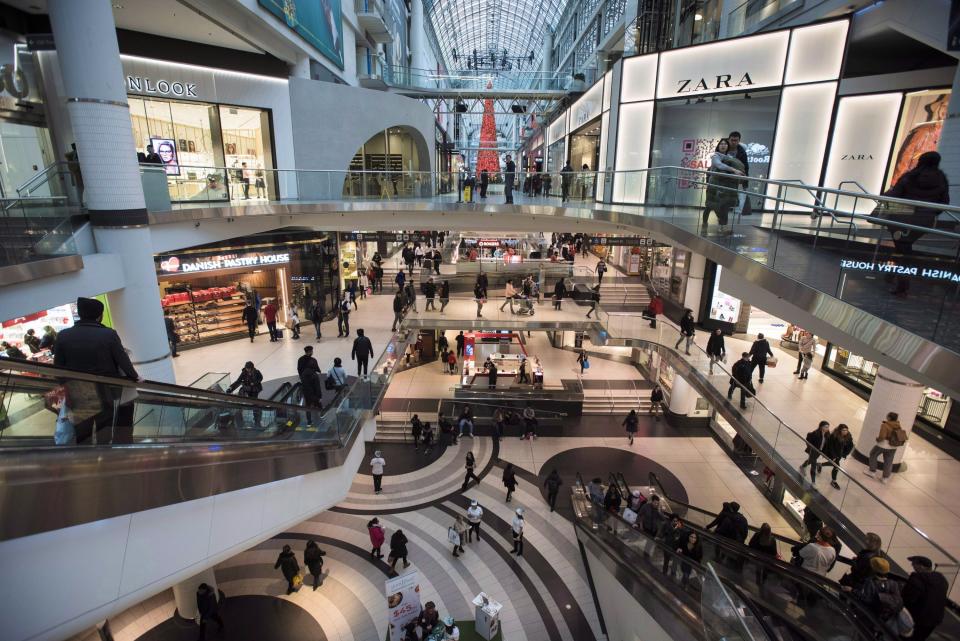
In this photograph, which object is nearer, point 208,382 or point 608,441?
point 208,382

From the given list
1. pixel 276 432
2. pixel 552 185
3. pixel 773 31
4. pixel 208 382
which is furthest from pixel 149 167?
pixel 773 31

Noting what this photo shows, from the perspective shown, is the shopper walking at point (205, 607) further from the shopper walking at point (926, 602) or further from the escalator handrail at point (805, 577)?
the shopper walking at point (926, 602)

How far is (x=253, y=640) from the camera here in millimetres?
8461

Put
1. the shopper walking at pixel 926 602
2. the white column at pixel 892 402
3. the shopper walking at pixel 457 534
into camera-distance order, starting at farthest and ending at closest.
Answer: the shopper walking at pixel 457 534 < the white column at pixel 892 402 < the shopper walking at pixel 926 602

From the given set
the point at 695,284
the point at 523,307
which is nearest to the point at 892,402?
the point at 695,284

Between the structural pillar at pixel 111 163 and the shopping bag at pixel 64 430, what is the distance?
18.7 ft

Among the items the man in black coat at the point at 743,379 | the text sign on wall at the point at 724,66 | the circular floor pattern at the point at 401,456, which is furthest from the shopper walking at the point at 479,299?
the man in black coat at the point at 743,379

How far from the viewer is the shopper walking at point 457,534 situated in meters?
10.5

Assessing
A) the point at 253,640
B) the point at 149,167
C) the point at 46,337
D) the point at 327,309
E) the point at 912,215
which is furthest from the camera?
the point at 327,309

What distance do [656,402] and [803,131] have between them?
9.72 metres

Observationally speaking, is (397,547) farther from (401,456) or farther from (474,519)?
(401,456)

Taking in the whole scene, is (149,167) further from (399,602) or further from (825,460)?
(825,460)

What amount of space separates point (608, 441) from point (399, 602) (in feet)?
31.8

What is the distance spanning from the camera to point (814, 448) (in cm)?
852
